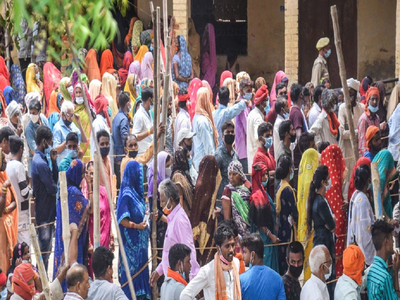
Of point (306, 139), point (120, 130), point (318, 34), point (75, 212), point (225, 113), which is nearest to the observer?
point (75, 212)

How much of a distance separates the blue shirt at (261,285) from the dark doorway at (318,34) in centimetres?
1197

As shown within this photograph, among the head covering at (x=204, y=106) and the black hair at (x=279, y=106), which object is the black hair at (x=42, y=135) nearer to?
the head covering at (x=204, y=106)

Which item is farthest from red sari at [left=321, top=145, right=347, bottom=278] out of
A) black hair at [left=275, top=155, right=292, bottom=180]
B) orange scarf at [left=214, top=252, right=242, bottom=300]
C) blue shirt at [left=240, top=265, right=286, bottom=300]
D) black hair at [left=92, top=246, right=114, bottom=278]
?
black hair at [left=92, top=246, right=114, bottom=278]

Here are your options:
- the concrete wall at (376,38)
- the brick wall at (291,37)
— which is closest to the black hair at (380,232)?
the brick wall at (291,37)

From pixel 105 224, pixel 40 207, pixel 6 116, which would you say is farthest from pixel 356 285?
pixel 6 116

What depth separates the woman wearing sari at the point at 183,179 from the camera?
9.11 m

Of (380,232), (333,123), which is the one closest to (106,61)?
(333,123)

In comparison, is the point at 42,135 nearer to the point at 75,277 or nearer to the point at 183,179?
the point at 183,179

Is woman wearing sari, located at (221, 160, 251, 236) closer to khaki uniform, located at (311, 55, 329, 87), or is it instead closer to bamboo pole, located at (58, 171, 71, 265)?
bamboo pole, located at (58, 171, 71, 265)

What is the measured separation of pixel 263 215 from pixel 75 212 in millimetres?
1669

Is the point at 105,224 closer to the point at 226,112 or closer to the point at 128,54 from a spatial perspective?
the point at 226,112

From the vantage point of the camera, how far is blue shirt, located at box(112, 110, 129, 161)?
39.9ft

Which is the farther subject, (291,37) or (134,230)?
(291,37)

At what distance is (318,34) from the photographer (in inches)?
765
